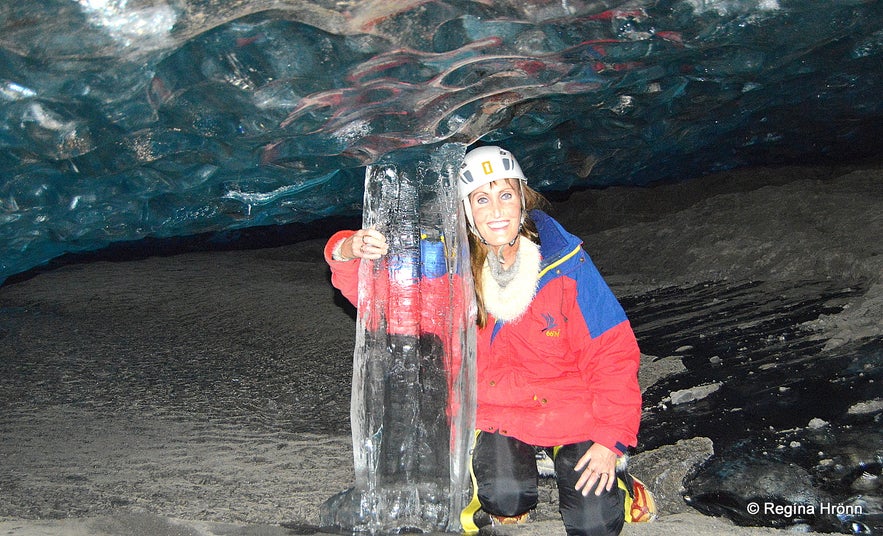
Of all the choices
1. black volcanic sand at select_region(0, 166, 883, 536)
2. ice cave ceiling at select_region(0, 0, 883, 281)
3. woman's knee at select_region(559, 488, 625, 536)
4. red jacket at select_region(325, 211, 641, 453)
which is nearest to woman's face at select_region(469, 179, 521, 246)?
red jacket at select_region(325, 211, 641, 453)

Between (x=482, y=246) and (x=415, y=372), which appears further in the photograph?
(x=415, y=372)

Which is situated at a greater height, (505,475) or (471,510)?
(505,475)

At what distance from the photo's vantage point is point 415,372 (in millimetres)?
3238

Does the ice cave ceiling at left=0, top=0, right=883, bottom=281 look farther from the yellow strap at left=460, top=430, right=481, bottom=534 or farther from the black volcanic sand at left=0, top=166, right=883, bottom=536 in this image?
the yellow strap at left=460, top=430, right=481, bottom=534

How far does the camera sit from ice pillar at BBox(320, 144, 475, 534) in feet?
10.0

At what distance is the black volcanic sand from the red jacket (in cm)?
39

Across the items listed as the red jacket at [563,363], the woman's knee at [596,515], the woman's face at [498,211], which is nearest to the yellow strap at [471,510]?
the red jacket at [563,363]

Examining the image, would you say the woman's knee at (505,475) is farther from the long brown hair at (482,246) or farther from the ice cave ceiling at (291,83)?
the ice cave ceiling at (291,83)

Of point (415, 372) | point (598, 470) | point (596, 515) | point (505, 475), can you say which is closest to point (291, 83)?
point (415, 372)

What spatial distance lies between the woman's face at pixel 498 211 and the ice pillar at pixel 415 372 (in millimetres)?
171

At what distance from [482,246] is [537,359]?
0.51m

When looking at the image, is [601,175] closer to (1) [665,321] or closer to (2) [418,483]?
(1) [665,321]

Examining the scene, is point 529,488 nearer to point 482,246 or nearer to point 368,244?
point 482,246

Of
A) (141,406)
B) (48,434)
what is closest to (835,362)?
(141,406)
